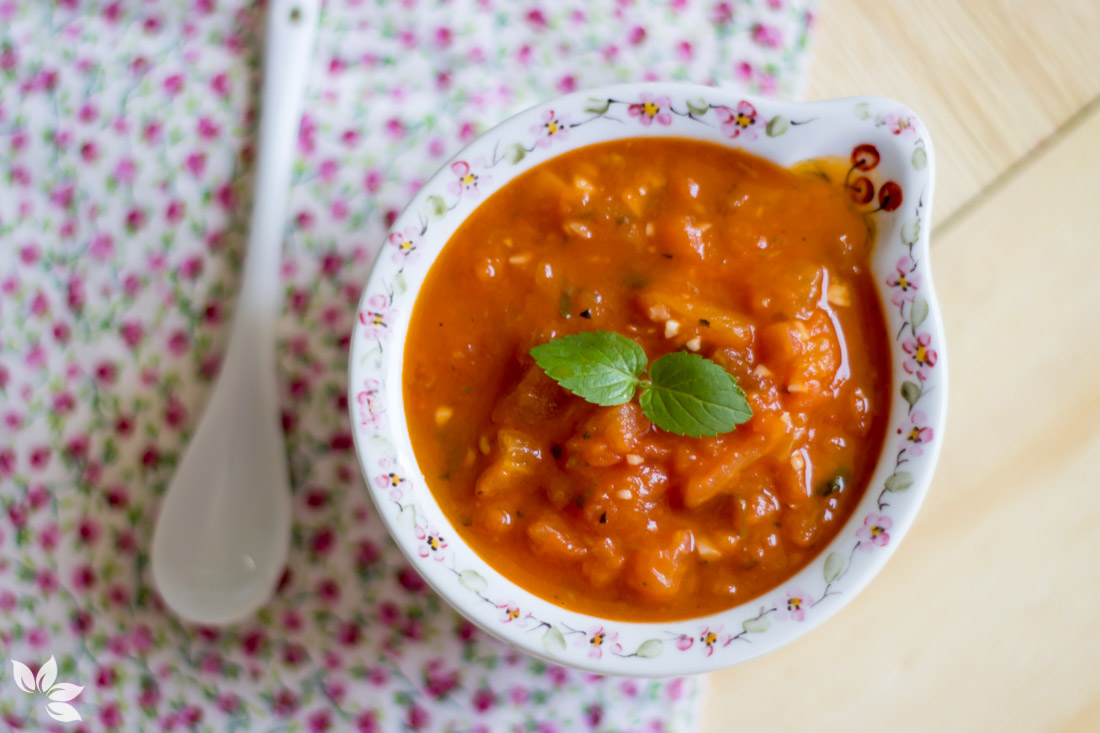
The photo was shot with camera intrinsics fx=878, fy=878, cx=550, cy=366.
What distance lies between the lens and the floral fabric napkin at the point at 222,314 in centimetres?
218

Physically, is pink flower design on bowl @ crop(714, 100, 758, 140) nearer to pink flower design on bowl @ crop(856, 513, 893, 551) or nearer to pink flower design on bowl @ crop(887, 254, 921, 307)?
pink flower design on bowl @ crop(887, 254, 921, 307)

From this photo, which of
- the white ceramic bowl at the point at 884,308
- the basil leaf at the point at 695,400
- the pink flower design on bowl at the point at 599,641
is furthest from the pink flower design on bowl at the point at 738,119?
the pink flower design on bowl at the point at 599,641

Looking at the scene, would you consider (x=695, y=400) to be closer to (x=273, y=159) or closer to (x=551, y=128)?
(x=551, y=128)

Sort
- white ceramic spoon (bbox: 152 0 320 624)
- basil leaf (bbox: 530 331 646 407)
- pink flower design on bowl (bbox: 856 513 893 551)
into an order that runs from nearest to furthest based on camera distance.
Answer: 1. basil leaf (bbox: 530 331 646 407)
2. pink flower design on bowl (bbox: 856 513 893 551)
3. white ceramic spoon (bbox: 152 0 320 624)

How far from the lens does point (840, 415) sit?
1749mm

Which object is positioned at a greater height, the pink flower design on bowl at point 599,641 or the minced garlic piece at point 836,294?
the minced garlic piece at point 836,294

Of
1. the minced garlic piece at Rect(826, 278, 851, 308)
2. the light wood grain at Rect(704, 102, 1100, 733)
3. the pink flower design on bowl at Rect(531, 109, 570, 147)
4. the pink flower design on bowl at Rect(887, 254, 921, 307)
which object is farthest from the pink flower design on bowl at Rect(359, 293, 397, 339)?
the light wood grain at Rect(704, 102, 1100, 733)

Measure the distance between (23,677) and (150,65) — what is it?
1.59 m

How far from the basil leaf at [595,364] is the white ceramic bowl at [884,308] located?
340 mm

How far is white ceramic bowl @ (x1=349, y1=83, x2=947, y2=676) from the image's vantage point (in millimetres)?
1688

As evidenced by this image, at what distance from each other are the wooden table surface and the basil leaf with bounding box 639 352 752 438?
85 centimetres

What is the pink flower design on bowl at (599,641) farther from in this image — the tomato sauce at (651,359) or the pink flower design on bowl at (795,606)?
the pink flower design on bowl at (795,606)

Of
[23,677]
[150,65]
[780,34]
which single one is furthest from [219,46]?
[23,677]

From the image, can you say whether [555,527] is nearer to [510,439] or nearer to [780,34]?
[510,439]
